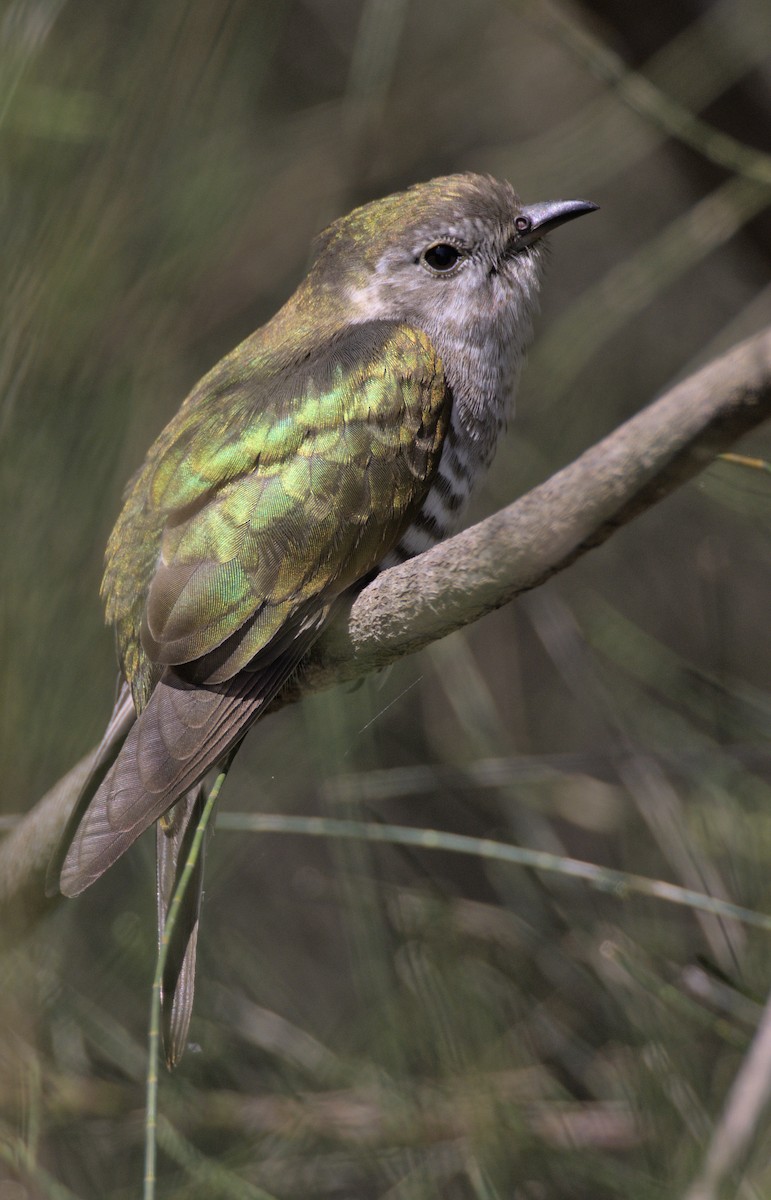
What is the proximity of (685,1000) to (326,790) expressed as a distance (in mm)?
723

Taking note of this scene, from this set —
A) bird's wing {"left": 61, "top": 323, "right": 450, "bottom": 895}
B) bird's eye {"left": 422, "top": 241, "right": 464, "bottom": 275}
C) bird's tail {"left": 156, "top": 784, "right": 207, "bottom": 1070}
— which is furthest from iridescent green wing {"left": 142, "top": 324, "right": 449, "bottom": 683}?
bird's eye {"left": 422, "top": 241, "right": 464, "bottom": 275}

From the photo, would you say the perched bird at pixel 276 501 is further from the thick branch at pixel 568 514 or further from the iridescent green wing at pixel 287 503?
the thick branch at pixel 568 514

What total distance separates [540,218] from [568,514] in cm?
160

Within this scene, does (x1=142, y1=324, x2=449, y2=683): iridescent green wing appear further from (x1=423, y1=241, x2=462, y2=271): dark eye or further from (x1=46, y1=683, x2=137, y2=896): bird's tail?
(x1=423, y1=241, x2=462, y2=271): dark eye

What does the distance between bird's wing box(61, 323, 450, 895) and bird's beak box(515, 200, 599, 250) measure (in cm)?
63

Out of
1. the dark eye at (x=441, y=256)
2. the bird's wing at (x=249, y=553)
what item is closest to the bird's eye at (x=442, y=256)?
the dark eye at (x=441, y=256)

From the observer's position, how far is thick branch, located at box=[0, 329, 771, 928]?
1148 millimetres

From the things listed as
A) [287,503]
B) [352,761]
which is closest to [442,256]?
[287,503]

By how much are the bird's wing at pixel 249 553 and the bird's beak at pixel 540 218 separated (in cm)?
63

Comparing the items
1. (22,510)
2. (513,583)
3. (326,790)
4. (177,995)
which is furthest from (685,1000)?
(22,510)

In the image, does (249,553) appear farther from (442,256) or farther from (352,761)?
(442,256)

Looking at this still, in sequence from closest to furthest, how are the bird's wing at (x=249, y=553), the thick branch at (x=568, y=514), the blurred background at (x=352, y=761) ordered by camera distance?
the thick branch at (x=568, y=514), the bird's wing at (x=249, y=553), the blurred background at (x=352, y=761)

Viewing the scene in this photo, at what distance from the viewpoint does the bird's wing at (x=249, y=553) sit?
77.2 inches

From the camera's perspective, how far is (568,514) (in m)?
1.28
